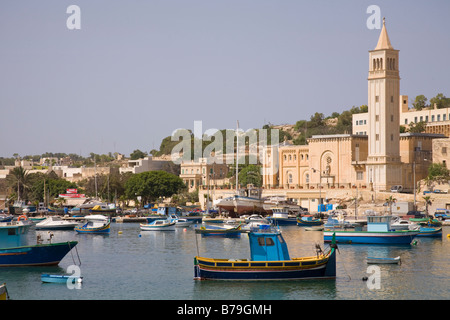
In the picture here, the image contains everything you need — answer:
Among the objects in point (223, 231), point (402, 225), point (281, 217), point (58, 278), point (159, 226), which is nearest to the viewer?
point (58, 278)

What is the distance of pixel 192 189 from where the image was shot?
13988 centimetres

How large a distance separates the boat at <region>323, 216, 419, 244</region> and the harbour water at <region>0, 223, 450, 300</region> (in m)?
0.74

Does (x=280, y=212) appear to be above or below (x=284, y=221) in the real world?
above

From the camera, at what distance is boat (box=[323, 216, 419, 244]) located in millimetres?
61906

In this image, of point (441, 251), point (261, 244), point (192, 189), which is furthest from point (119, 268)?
point (192, 189)

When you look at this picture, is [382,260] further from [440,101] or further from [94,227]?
[440,101]

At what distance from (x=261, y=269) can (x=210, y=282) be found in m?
2.90

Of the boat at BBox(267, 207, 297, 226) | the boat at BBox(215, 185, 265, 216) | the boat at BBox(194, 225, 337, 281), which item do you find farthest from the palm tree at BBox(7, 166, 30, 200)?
the boat at BBox(194, 225, 337, 281)

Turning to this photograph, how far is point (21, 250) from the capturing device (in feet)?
154

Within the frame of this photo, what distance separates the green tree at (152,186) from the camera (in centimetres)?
12325

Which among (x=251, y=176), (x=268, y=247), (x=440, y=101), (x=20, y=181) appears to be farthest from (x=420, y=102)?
(x=268, y=247)

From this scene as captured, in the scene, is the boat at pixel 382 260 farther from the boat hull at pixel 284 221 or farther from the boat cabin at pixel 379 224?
the boat hull at pixel 284 221
